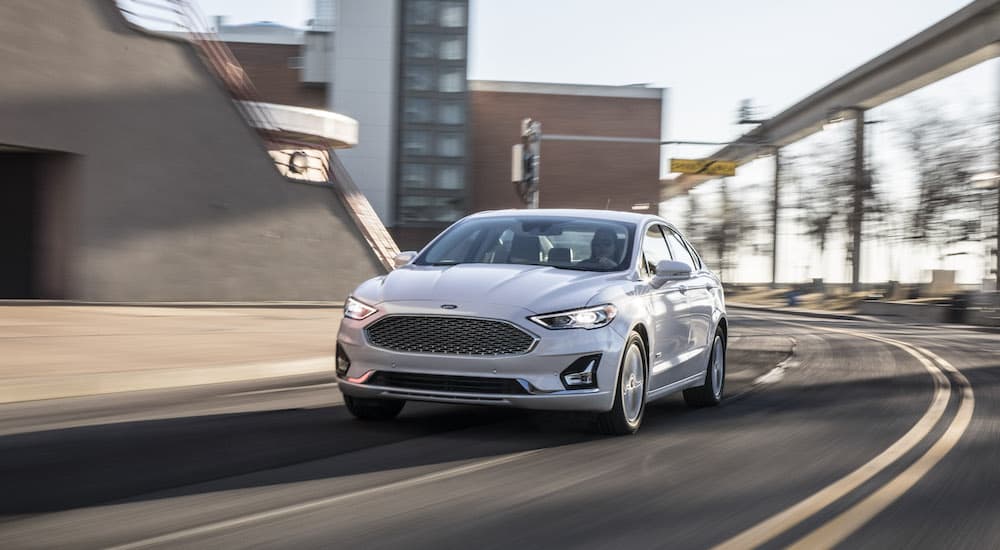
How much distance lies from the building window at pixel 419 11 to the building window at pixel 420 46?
0.81 metres

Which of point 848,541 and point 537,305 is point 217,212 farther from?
point 848,541

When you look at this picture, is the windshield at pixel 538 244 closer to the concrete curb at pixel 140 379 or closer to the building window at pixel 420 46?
the concrete curb at pixel 140 379

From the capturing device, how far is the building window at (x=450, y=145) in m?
74.1

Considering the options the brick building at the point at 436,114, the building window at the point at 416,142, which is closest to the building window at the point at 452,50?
the brick building at the point at 436,114

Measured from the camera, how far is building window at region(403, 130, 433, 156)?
7300 centimetres

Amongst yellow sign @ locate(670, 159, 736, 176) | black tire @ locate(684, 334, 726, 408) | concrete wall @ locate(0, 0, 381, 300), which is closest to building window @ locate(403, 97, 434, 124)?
yellow sign @ locate(670, 159, 736, 176)

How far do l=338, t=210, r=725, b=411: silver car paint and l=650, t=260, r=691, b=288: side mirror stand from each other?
0.14 meters

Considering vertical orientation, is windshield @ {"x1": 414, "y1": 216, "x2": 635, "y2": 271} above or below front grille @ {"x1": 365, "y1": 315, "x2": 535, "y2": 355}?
above

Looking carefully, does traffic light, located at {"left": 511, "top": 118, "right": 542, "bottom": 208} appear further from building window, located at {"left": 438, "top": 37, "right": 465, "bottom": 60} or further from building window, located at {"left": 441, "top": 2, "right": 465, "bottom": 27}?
building window, located at {"left": 438, "top": 37, "right": 465, "bottom": 60}

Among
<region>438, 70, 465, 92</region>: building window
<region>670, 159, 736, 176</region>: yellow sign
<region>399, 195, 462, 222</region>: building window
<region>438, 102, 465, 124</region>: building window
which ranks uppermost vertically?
<region>438, 70, 465, 92</region>: building window

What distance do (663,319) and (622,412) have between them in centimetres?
115

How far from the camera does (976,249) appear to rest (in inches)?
1975

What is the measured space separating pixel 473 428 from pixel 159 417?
2.30 meters

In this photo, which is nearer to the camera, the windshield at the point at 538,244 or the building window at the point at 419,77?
the windshield at the point at 538,244
